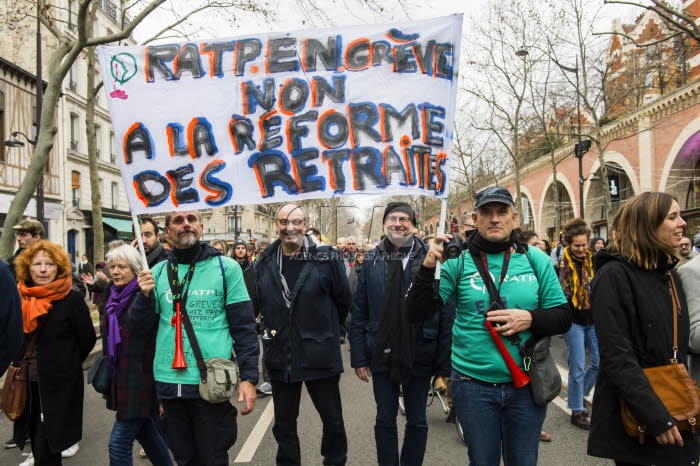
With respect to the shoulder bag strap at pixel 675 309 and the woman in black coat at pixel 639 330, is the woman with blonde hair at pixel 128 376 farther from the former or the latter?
the shoulder bag strap at pixel 675 309

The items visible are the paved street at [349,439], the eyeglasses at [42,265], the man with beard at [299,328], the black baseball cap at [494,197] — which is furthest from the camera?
the paved street at [349,439]

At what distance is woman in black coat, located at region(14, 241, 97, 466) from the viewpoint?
12.5 feet

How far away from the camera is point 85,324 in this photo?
13.3ft

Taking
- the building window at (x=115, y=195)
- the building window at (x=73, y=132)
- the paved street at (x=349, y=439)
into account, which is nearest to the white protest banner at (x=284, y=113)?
the paved street at (x=349, y=439)

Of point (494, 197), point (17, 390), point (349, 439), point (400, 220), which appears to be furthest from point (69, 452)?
Result: point (494, 197)

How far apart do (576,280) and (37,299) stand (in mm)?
4786

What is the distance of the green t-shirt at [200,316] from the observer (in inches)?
128

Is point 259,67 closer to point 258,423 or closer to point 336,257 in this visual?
point 336,257

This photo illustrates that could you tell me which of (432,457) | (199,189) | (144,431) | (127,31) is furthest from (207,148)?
(127,31)

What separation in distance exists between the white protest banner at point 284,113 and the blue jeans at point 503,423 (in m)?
1.33

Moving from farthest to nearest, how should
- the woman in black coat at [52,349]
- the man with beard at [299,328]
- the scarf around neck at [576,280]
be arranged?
1. the scarf around neck at [576,280]
2. the woman in black coat at [52,349]
3. the man with beard at [299,328]

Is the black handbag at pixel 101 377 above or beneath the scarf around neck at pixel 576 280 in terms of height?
beneath

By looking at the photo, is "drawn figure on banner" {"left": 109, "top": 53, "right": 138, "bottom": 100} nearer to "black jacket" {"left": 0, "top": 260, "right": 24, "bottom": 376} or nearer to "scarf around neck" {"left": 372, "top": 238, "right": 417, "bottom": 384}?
"black jacket" {"left": 0, "top": 260, "right": 24, "bottom": 376}

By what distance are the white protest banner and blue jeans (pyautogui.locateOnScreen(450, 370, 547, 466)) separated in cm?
133
